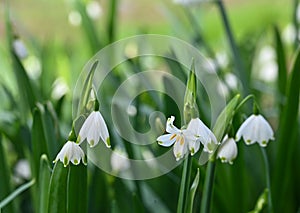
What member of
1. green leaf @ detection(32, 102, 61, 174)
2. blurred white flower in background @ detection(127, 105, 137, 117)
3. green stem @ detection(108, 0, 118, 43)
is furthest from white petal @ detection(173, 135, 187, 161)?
green stem @ detection(108, 0, 118, 43)

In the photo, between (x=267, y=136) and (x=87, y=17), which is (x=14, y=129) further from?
(x=267, y=136)

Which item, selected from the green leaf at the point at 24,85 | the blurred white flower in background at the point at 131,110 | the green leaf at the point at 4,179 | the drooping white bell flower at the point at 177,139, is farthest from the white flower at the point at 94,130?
the blurred white flower in background at the point at 131,110

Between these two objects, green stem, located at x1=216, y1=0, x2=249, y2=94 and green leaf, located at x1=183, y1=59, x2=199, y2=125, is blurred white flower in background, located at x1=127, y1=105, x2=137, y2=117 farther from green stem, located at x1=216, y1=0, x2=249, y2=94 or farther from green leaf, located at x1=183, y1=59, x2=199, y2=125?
green leaf, located at x1=183, y1=59, x2=199, y2=125

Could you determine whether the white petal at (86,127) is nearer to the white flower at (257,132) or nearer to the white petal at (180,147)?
the white petal at (180,147)

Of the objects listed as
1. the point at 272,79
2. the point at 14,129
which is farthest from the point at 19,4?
the point at 14,129

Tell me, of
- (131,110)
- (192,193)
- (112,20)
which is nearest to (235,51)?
(131,110)

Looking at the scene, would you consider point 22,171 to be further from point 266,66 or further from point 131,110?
point 266,66
